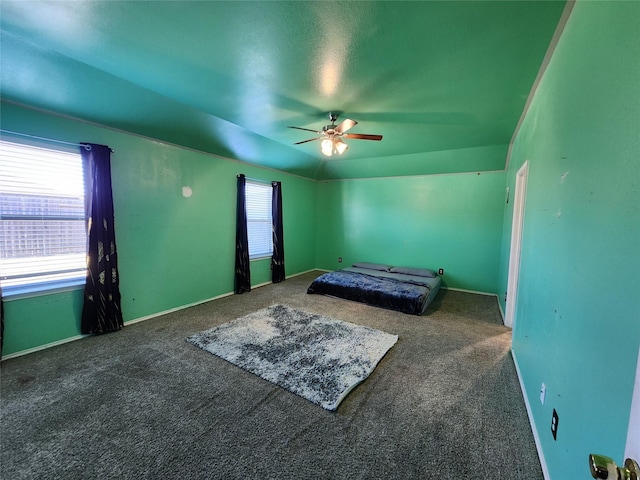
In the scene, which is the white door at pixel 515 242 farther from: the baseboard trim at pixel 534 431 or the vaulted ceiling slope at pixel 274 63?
the baseboard trim at pixel 534 431

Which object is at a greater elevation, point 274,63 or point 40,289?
point 274,63

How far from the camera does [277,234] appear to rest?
200 inches

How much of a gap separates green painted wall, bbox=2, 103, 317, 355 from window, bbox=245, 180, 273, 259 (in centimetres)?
31

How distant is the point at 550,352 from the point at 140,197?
4.06 meters

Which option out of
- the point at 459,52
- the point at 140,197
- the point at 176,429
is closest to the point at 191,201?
the point at 140,197

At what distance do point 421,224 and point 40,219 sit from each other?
5447 millimetres

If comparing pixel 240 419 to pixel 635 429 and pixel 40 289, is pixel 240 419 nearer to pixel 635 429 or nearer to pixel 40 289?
pixel 635 429

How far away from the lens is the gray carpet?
4.61 ft

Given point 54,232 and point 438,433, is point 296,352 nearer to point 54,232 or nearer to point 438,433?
point 438,433

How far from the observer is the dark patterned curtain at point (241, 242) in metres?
4.31

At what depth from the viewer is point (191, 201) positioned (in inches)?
146

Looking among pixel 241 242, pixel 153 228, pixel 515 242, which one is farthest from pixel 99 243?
pixel 515 242

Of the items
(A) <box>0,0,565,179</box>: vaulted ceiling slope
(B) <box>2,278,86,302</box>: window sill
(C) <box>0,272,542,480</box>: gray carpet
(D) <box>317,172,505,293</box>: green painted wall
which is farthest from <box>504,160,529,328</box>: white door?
(B) <box>2,278,86,302</box>: window sill

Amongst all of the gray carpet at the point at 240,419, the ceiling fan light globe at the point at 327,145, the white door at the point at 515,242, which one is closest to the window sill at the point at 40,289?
the gray carpet at the point at 240,419
